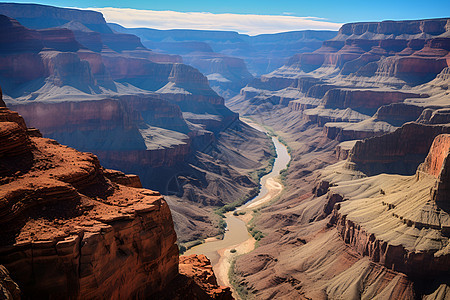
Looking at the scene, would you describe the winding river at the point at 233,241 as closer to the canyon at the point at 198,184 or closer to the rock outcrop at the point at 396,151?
the canyon at the point at 198,184

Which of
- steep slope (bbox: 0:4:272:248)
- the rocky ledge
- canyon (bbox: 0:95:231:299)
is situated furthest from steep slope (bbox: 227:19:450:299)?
canyon (bbox: 0:95:231:299)

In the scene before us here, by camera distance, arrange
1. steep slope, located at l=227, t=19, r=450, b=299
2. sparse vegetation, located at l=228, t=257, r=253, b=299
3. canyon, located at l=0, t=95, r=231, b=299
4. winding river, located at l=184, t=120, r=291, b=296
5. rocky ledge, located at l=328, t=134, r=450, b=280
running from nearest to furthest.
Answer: canyon, located at l=0, t=95, r=231, b=299 → rocky ledge, located at l=328, t=134, r=450, b=280 → steep slope, located at l=227, t=19, r=450, b=299 → sparse vegetation, located at l=228, t=257, r=253, b=299 → winding river, located at l=184, t=120, r=291, b=296

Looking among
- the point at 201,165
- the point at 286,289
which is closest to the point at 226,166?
the point at 201,165

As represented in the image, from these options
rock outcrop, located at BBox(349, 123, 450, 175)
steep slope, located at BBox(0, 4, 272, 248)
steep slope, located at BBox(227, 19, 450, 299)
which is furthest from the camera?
steep slope, located at BBox(0, 4, 272, 248)

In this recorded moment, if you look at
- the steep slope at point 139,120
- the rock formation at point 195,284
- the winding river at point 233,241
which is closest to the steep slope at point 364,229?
the winding river at point 233,241

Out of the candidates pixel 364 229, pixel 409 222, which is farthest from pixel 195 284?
pixel 364 229

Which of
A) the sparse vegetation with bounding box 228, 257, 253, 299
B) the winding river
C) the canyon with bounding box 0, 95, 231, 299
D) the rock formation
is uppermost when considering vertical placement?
the canyon with bounding box 0, 95, 231, 299

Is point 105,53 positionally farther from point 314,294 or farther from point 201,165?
point 314,294

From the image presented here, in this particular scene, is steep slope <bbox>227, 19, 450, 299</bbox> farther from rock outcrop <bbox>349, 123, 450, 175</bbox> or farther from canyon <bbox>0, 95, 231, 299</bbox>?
canyon <bbox>0, 95, 231, 299</bbox>
